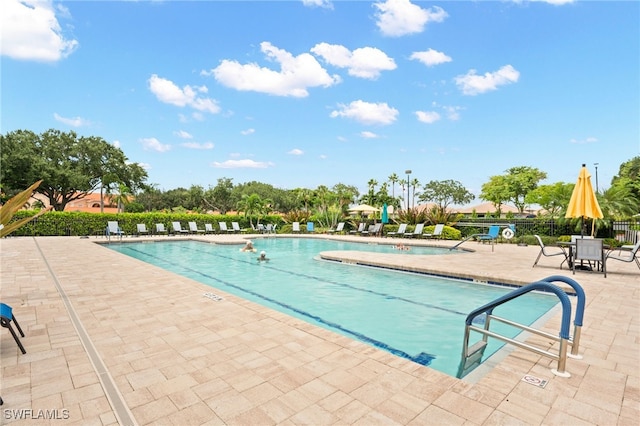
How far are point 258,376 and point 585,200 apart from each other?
8843 millimetres

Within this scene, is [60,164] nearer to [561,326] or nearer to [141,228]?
[141,228]

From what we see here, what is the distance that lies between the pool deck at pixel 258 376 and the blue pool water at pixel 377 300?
1.02 m

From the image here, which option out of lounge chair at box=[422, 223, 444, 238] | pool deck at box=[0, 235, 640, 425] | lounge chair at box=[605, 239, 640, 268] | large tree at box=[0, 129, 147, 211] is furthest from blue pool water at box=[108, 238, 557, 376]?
large tree at box=[0, 129, 147, 211]

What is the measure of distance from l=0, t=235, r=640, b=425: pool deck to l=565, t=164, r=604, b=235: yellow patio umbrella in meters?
3.93

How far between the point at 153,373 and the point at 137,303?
100.0 inches

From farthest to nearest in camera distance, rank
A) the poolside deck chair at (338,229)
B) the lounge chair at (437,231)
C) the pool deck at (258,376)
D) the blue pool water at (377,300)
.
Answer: the poolside deck chair at (338,229)
the lounge chair at (437,231)
the blue pool water at (377,300)
the pool deck at (258,376)

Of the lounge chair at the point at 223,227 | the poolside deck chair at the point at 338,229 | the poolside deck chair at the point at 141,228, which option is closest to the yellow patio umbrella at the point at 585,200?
the poolside deck chair at the point at 338,229

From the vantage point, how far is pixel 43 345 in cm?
333

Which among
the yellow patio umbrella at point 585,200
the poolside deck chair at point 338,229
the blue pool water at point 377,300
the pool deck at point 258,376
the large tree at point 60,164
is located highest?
the large tree at point 60,164

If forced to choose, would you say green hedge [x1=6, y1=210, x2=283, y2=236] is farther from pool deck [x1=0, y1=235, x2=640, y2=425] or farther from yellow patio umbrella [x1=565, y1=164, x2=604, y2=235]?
yellow patio umbrella [x1=565, y1=164, x2=604, y2=235]

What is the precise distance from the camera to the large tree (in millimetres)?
26812

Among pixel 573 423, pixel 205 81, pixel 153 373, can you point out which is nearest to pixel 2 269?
pixel 153 373

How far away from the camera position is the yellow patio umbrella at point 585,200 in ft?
25.9

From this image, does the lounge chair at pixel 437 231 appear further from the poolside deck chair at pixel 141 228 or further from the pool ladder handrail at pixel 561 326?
the poolside deck chair at pixel 141 228
